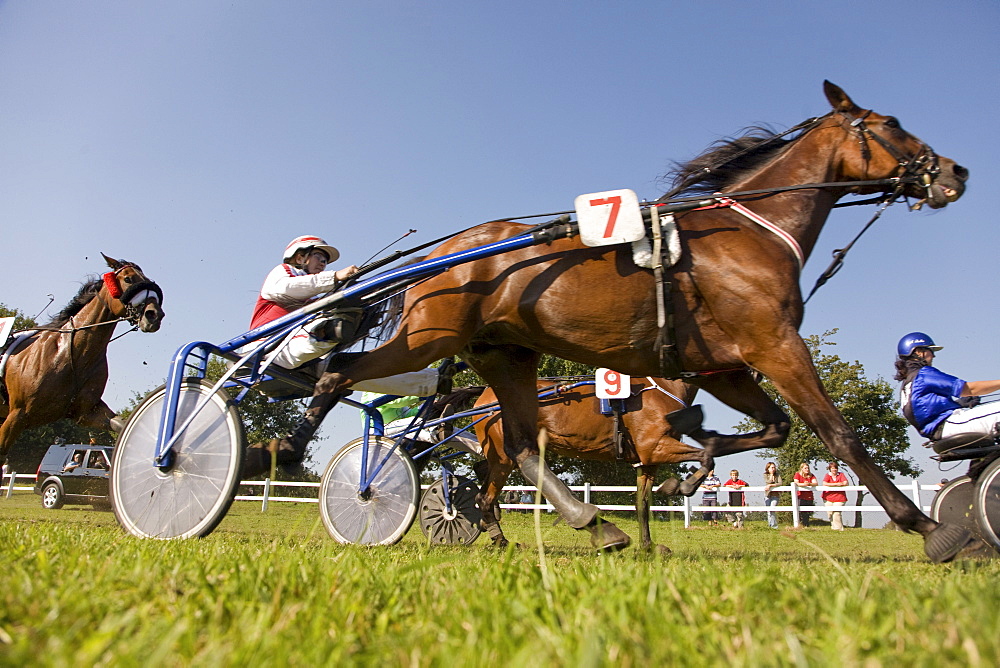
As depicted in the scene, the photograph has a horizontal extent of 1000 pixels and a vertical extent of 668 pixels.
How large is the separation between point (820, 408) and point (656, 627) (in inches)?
117

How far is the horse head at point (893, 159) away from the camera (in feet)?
15.8

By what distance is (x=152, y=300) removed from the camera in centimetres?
802

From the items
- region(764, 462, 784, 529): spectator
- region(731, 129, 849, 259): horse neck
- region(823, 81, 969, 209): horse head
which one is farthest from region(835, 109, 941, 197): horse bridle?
region(764, 462, 784, 529): spectator

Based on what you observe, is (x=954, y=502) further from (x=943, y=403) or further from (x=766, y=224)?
(x=766, y=224)

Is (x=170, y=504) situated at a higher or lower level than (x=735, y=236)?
lower

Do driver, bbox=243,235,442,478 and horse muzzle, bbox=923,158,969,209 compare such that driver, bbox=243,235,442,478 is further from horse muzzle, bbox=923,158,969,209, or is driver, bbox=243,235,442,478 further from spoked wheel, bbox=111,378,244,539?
horse muzzle, bbox=923,158,969,209

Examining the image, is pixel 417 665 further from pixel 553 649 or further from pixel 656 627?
pixel 656 627

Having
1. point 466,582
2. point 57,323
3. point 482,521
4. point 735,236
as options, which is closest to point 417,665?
point 466,582

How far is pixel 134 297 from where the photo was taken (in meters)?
7.96

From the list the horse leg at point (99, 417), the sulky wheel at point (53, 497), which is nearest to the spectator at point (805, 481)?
the horse leg at point (99, 417)

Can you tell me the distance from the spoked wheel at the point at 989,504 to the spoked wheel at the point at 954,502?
1.53 ft

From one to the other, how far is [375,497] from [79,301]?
16.0 ft

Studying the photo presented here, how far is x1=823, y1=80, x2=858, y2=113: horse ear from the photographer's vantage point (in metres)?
5.09

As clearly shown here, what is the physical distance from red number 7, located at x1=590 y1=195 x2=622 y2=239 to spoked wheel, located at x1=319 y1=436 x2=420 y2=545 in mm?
3454
